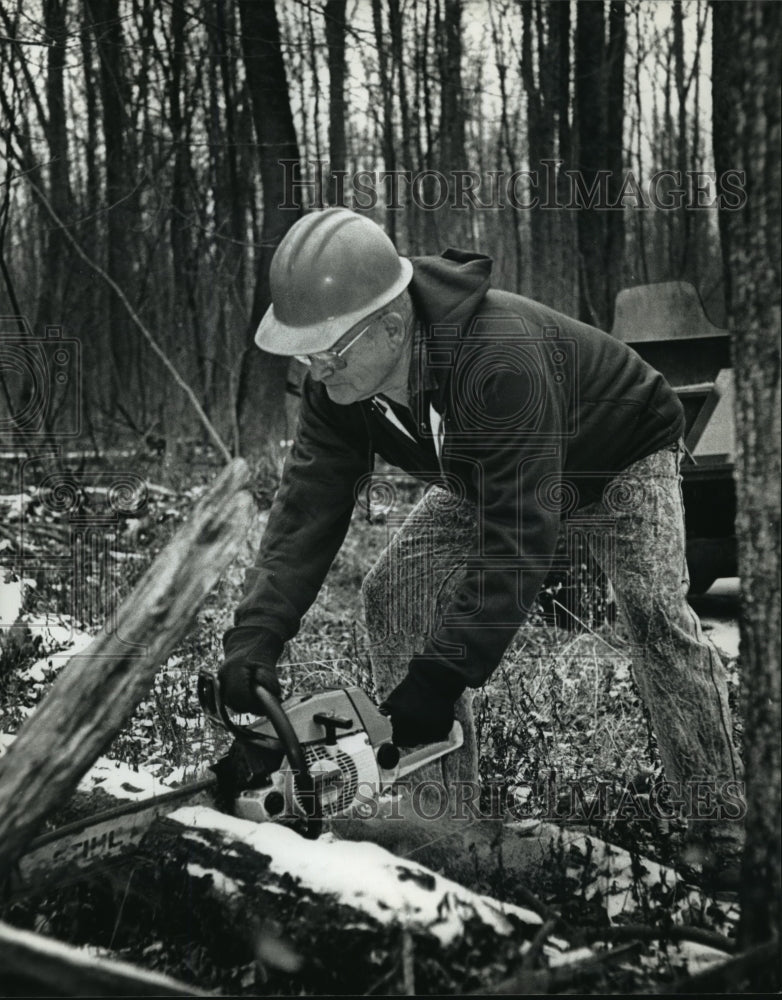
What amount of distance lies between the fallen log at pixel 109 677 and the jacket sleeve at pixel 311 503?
0.37 meters

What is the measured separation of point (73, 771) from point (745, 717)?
1533mm

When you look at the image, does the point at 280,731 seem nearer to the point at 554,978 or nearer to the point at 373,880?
the point at 373,880

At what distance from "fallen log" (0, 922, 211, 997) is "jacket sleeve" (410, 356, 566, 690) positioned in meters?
1.03

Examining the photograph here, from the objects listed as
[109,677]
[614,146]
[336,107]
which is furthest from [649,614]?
[336,107]

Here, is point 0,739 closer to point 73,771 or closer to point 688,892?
point 73,771

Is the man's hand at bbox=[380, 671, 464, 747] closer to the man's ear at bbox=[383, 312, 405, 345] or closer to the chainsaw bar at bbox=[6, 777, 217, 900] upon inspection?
the chainsaw bar at bbox=[6, 777, 217, 900]

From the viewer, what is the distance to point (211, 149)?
11.2 m

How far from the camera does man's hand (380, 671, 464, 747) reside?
240 centimetres

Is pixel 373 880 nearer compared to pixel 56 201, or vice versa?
Answer: pixel 373 880

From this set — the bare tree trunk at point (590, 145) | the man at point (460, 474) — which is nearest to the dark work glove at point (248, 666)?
the man at point (460, 474)

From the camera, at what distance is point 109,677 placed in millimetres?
2312

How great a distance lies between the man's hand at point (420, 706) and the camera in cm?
240

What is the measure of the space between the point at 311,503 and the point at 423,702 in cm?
86

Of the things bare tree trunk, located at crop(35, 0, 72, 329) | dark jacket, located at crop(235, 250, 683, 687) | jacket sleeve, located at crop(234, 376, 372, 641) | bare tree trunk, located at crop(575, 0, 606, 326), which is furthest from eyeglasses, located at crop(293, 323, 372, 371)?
bare tree trunk, located at crop(35, 0, 72, 329)
